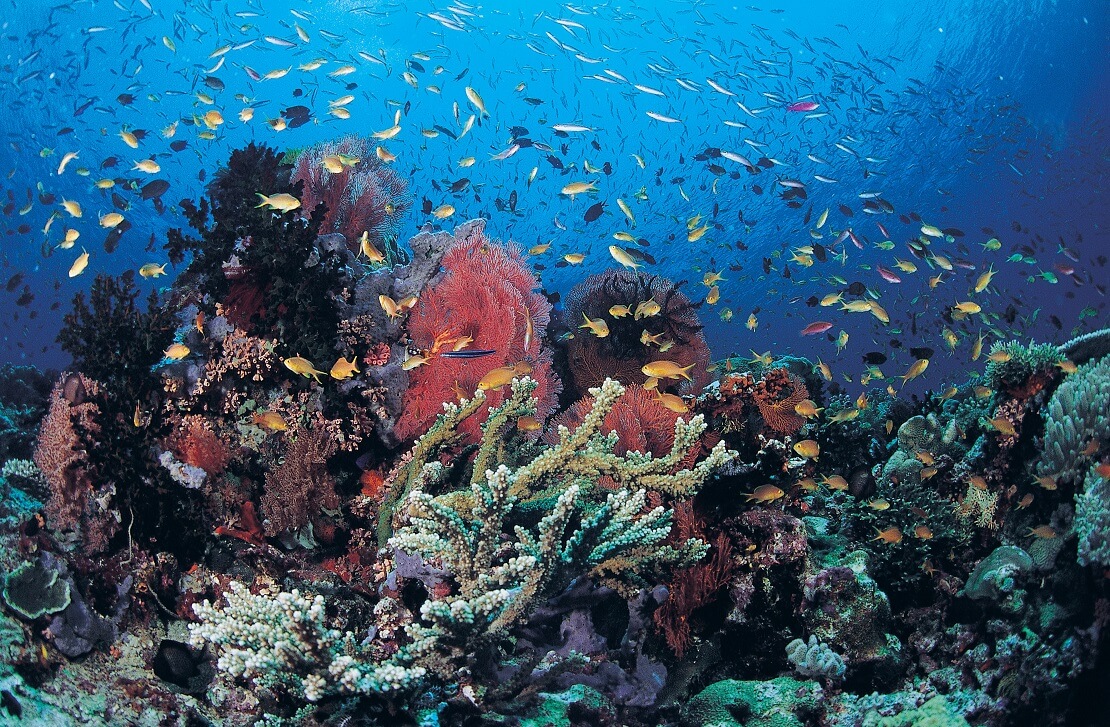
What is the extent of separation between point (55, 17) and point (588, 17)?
4524 cm

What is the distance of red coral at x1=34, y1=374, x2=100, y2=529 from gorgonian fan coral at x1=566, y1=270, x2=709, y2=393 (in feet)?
18.4

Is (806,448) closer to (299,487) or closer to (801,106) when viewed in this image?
(299,487)

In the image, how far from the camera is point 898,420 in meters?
10.2

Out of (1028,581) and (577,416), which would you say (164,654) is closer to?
(577,416)

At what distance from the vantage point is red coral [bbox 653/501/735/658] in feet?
13.4

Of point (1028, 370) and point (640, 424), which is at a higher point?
point (1028, 370)

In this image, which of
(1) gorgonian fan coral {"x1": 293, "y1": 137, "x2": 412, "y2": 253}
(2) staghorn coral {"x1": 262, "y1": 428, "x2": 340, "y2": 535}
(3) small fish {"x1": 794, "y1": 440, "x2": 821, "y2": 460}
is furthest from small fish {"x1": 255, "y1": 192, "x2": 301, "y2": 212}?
(3) small fish {"x1": 794, "y1": 440, "x2": 821, "y2": 460}

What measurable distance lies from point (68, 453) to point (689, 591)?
5712 millimetres

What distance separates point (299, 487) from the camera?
4.79 m

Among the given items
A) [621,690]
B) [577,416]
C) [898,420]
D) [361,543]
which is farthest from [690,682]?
[898,420]

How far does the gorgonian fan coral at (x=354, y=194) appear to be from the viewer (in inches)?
312

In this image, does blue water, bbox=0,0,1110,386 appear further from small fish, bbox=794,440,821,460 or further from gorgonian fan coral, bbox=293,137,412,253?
small fish, bbox=794,440,821,460

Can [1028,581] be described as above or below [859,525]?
above

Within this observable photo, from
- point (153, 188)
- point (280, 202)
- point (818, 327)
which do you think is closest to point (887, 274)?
point (818, 327)
